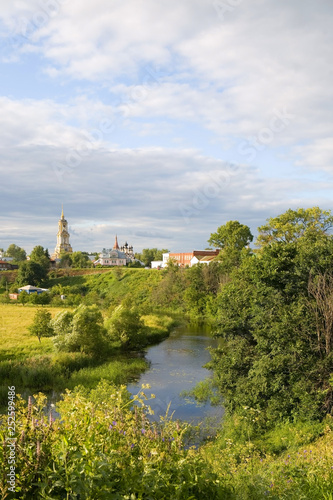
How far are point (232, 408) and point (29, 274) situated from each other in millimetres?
75856

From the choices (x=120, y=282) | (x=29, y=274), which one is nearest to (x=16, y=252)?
(x=29, y=274)

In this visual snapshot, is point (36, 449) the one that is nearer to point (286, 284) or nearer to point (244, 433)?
point (244, 433)

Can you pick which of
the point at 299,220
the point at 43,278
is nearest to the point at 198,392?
the point at 299,220

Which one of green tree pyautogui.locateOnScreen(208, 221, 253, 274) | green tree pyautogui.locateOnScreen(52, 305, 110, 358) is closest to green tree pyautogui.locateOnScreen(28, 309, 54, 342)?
green tree pyautogui.locateOnScreen(52, 305, 110, 358)

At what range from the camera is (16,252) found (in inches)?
6521

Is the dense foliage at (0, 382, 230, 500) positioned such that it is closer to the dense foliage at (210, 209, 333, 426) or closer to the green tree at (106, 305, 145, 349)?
the dense foliage at (210, 209, 333, 426)

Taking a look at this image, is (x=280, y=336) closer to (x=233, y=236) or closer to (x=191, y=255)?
(x=233, y=236)

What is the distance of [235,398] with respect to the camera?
55.2 ft

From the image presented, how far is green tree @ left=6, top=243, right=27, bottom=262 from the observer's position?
527 ft

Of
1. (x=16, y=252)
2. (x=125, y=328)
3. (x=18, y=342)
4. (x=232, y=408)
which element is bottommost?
(x=232, y=408)

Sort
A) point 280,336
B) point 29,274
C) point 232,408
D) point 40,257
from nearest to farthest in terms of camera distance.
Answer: point 280,336, point 232,408, point 29,274, point 40,257

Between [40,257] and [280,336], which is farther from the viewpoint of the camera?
[40,257]

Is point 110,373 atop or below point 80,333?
below

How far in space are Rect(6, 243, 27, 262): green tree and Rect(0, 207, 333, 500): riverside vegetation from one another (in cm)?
12556
